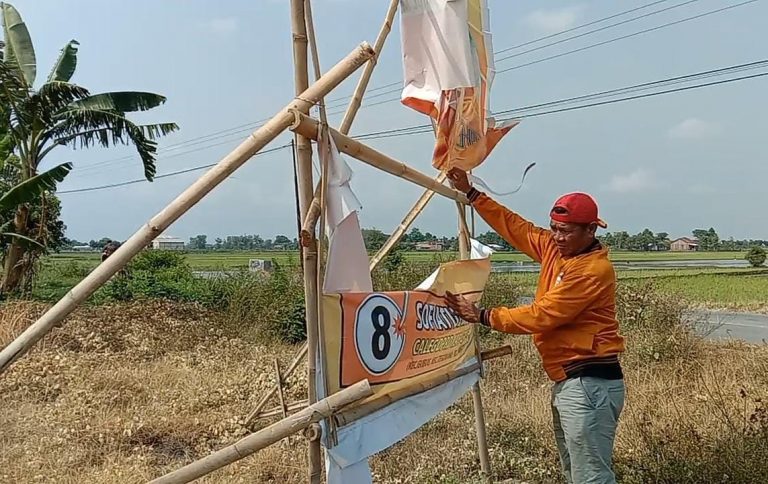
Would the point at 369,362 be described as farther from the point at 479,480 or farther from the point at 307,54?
the point at 479,480

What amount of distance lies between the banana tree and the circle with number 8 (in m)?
8.91

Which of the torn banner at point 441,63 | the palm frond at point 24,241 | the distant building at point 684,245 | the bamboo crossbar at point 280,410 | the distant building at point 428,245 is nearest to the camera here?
the torn banner at point 441,63

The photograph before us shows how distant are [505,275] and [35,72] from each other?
331 inches

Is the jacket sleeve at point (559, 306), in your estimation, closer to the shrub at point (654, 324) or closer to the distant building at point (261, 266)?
the shrub at point (654, 324)

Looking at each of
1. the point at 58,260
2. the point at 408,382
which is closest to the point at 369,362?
the point at 408,382

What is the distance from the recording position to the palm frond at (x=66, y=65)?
1159 centimetres

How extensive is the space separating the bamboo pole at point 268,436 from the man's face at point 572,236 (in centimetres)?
124

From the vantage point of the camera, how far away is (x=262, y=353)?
8258 millimetres

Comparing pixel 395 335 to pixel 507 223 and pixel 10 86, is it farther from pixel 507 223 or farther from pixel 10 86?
pixel 10 86

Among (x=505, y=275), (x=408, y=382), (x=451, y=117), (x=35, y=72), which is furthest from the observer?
(x=35, y=72)

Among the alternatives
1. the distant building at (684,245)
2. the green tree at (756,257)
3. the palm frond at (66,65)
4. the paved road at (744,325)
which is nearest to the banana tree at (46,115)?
the palm frond at (66,65)

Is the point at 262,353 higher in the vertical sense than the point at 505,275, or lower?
lower

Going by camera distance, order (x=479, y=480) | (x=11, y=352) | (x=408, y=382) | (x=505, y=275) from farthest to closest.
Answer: (x=505, y=275)
(x=479, y=480)
(x=408, y=382)
(x=11, y=352)

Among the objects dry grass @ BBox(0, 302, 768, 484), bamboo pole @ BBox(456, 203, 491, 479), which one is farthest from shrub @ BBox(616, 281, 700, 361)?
bamboo pole @ BBox(456, 203, 491, 479)
